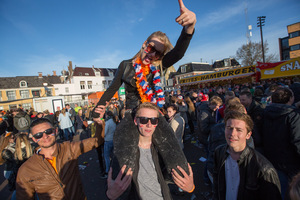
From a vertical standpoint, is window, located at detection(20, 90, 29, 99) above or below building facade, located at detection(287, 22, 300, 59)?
below

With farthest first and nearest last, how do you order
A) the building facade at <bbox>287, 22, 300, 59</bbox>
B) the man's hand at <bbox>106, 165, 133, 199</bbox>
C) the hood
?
the building facade at <bbox>287, 22, 300, 59</bbox> → the hood → the man's hand at <bbox>106, 165, 133, 199</bbox>

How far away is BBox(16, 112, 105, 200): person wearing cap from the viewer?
2250mm

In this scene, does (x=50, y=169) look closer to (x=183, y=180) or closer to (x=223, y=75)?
(x=183, y=180)

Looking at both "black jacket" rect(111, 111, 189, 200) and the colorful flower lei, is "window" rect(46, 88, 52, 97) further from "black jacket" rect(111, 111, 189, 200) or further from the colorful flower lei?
"black jacket" rect(111, 111, 189, 200)

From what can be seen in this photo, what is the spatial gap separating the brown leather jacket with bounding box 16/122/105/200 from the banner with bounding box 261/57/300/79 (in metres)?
18.0

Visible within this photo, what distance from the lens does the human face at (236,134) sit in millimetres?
2087

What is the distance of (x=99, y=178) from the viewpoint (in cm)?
525

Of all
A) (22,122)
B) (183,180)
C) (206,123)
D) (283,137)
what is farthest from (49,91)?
(283,137)

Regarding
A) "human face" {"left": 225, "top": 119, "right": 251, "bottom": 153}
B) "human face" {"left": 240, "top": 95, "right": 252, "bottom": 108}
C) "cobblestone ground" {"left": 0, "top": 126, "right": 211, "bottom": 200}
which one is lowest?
"cobblestone ground" {"left": 0, "top": 126, "right": 211, "bottom": 200}

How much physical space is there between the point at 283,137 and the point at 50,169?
13.7 feet

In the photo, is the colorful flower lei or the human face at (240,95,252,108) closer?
the colorful flower lei

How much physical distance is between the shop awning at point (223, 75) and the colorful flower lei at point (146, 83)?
21.0 m

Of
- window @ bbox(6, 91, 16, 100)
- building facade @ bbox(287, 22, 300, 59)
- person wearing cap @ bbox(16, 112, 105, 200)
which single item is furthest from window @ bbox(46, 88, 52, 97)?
building facade @ bbox(287, 22, 300, 59)

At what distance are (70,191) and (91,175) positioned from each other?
3.33m
